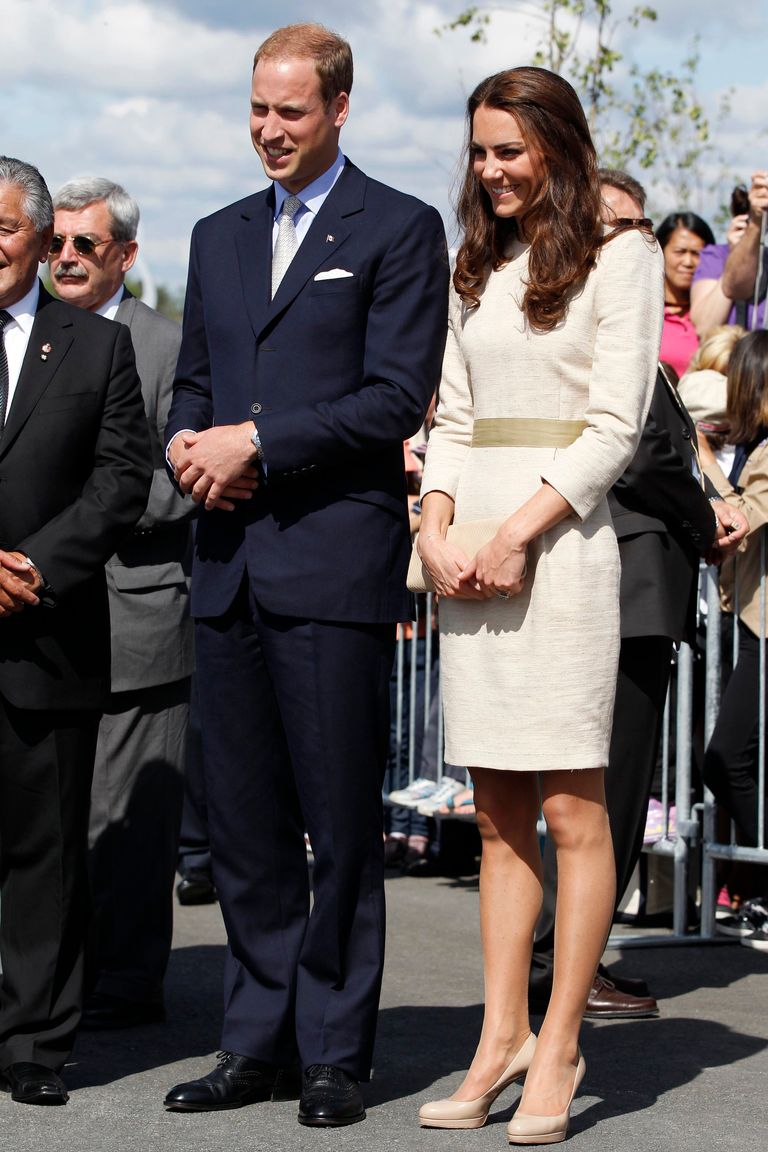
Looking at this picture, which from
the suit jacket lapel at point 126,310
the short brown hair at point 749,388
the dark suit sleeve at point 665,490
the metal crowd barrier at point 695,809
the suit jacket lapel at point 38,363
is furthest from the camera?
the short brown hair at point 749,388

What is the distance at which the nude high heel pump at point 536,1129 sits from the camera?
386 cm

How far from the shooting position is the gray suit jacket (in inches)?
215

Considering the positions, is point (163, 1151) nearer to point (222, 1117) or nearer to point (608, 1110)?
point (222, 1117)

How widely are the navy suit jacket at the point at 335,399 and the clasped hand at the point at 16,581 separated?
0.40 metres

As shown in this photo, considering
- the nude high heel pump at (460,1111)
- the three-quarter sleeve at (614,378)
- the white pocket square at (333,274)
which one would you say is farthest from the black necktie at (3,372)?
the nude high heel pump at (460,1111)

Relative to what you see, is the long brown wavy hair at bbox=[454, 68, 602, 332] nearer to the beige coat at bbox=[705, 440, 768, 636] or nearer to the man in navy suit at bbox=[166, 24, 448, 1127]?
the man in navy suit at bbox=[166, 24, 448, 1127]

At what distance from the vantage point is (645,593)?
17.0ft

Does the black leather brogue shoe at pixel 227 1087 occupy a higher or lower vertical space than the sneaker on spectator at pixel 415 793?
lower

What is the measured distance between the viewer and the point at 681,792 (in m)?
6.85

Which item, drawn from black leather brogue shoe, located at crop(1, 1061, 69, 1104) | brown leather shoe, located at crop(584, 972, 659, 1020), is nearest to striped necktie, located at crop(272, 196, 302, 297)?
black leather brogue shoe, located at crop(1, 1061, 69, 1104)

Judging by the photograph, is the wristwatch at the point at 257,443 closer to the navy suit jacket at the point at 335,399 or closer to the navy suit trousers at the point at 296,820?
the navy suit jacket at the point at 335,399

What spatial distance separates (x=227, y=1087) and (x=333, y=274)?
77.3 inches

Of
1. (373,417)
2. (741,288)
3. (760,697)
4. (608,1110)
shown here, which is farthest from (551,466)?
(741,288)

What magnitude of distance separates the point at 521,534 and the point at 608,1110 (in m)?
1.42
